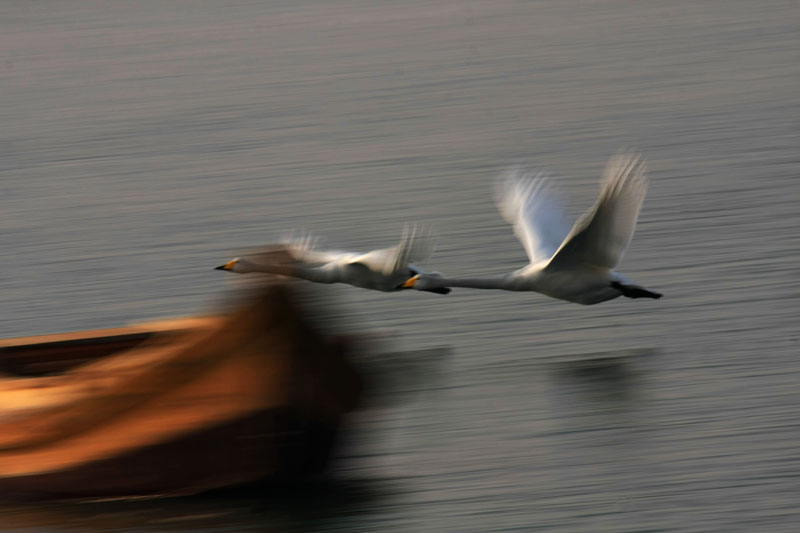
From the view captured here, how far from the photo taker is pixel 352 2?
88.1ft

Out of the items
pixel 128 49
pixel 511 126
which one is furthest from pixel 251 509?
pixel 128 49

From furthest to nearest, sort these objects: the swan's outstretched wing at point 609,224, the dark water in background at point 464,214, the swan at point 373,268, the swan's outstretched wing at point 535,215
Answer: the swan at point 373,268 < the swan's outstretched wing at point 535,215 < the swan's outstretched wing at point 609,224 < the dark water in background at point 464,214

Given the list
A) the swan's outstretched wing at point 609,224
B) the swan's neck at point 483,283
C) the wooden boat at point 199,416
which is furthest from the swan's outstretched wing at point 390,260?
the wooden boat at point 199,416

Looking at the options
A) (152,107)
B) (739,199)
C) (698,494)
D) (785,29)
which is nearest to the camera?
(698,494)

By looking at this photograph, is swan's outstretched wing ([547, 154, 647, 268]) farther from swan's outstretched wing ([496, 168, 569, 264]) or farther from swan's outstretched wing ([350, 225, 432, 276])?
swan's outstretched wing ([350, 225, 432, 276])

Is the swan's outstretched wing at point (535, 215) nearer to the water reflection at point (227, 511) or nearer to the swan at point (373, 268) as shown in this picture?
the swan at point (373, 268)

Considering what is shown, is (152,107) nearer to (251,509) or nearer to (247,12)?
(247,12)

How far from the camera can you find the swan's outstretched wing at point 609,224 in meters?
7.05

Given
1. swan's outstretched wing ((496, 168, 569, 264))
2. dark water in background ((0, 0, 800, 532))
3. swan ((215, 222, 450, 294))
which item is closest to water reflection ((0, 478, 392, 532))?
dark water in background ((0, 0, 800, 532))

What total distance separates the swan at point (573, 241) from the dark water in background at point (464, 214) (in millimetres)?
541

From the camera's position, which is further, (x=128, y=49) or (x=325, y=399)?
(x=128, y=49)

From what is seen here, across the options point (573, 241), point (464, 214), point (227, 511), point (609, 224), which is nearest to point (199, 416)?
point (227, 511)

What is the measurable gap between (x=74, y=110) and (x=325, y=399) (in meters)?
13.5

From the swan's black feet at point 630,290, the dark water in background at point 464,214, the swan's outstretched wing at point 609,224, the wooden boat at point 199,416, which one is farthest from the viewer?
the swan's black feet at point 630,290
